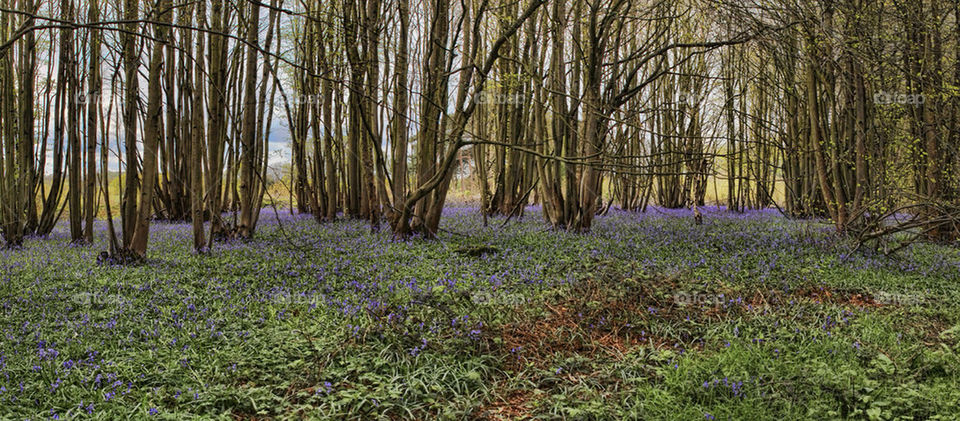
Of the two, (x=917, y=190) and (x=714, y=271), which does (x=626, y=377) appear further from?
(x=917, y=190)

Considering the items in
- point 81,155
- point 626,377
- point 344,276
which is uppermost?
point 81,155

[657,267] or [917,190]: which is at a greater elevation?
[917,190]

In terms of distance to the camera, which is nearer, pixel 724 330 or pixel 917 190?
pixel 724 330

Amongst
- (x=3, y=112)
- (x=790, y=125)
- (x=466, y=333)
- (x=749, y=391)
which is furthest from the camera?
(x=790, y=125)

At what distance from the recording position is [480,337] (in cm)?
408

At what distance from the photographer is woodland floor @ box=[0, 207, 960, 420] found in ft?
10.5

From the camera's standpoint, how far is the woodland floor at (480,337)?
3.21 m

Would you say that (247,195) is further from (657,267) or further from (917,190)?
(917,190)

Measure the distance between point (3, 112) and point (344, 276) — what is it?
9054 millimetres

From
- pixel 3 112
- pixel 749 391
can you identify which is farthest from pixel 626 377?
pixel 3 112

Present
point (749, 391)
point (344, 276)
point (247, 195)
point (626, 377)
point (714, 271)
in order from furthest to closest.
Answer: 1. point (247, 195)
2. point (714, 271)
3. point (344, 276)
4. point (626, 377)
5. point (749, 391)

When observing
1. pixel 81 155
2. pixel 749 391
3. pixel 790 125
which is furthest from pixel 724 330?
pixel 790 125

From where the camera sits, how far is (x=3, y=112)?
33.5ft

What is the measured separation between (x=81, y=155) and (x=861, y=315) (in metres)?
11.8
